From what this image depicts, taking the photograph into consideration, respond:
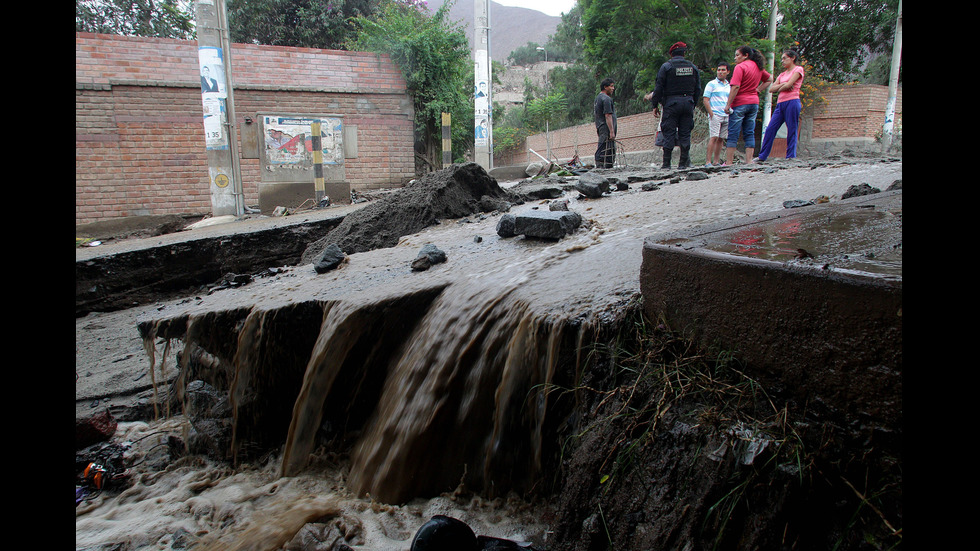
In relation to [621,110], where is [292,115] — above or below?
below

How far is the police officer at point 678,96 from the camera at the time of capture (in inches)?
288

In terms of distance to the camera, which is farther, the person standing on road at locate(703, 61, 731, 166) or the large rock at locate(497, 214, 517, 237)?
the person standing on road at locate(703, 61, 731, 166)

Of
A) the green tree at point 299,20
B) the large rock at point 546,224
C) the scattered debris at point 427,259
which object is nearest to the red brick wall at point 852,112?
the green tree at point 299,20

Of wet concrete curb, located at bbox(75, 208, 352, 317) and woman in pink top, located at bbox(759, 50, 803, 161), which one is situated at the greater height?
woman in pink top, located at bbox(759, 50, 803, 161)

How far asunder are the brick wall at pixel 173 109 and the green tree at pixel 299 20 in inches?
286

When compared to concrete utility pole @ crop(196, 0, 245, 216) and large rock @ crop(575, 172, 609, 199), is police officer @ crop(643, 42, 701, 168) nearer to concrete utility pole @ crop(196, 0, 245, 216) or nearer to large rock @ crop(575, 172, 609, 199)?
large rock @ crop(575, 172, 609, 199)

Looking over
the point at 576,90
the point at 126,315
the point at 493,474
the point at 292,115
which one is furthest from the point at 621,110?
the point at 493,474

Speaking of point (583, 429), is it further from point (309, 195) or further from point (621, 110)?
point (621, 110)

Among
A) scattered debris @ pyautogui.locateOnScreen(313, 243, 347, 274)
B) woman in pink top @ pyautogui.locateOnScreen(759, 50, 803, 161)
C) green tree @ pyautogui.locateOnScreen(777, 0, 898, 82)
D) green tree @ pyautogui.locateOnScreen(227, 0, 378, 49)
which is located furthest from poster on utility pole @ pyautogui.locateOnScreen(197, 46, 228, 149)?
green tree @ pyautogui.locateOnScreen(777, 0, 898, 82)

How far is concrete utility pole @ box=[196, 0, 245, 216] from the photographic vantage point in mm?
7543

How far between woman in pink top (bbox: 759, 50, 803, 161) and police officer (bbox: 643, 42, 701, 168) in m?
1.02

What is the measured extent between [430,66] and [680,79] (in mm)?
6673
